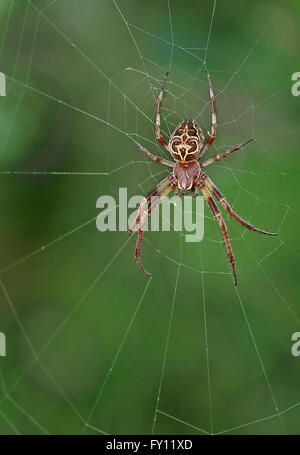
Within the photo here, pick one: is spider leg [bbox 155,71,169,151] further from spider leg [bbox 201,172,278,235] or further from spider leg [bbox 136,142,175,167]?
spider leg [bbox 201,172,278,235]

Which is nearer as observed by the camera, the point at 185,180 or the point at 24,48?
the point at 24,48

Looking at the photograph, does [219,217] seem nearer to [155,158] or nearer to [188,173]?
[188,173]

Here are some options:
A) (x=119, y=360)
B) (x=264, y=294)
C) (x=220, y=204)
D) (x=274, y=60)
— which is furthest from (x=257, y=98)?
(x=119, y=360)

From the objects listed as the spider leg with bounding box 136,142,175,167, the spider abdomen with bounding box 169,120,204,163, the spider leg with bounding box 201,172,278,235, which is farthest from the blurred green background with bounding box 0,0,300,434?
the spider abdomen with bounding box 169,120,204,163

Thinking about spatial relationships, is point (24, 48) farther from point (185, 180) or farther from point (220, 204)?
point (220, 204)

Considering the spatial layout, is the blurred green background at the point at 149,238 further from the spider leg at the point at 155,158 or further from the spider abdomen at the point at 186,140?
the spider abdomen at the point at 186,140
